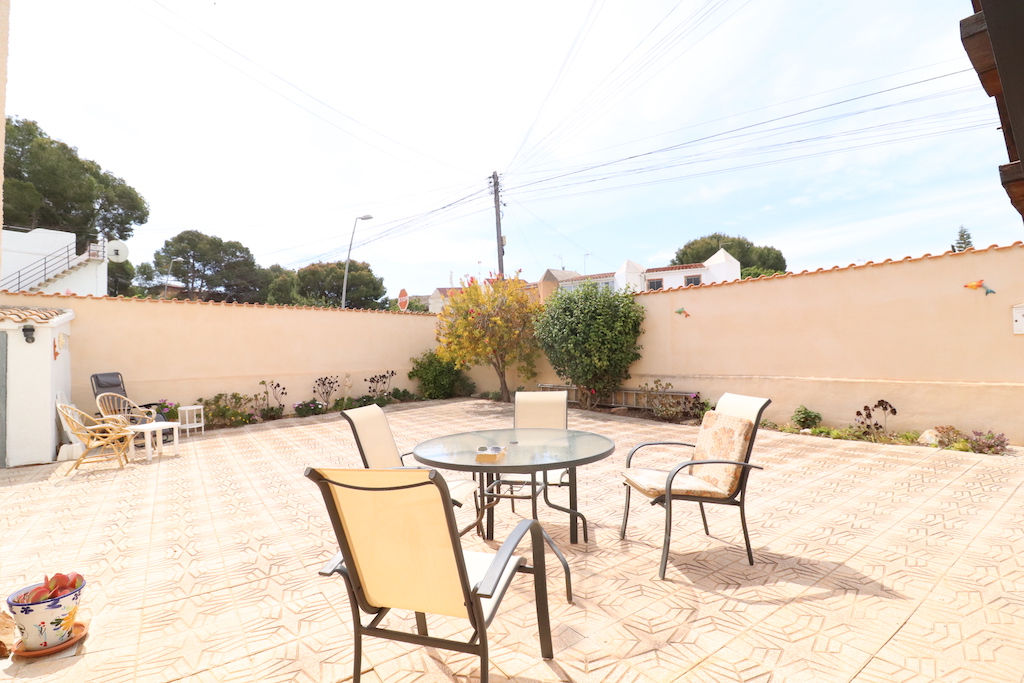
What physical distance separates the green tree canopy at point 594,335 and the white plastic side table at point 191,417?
7118mm

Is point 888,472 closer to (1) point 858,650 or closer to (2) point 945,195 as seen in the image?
(1) point 858,650

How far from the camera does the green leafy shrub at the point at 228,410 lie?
974 centimetres

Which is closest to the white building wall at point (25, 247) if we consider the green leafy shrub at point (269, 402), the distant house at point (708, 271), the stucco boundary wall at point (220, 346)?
the stucco boundary wall at point (220, 346)

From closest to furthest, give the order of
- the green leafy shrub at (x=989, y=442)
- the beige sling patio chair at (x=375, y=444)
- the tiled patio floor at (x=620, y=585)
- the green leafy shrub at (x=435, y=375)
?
the tiled patio floor at (x=620, y=585)
the beige sling patio chair at (x=375, y=444)
the green leafy shrub at (x=989, y=442)
the green leafy shrub at (x=435, y=375)

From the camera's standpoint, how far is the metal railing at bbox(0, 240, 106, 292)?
1781 centimetres

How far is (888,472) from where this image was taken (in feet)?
17.6

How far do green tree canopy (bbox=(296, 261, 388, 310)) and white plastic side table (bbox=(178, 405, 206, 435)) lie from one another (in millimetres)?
26591

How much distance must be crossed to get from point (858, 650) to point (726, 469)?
4.14 ft

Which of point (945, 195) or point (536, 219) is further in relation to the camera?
point (536, 219)

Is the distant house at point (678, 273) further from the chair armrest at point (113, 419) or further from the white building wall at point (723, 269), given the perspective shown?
the chair armrest at point (113, 419)

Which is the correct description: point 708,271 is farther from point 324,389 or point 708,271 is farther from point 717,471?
point 717,471

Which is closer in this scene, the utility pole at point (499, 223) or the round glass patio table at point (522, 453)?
the round glass patio table at point (522, 453)

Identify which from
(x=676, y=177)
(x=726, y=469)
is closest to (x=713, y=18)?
(x=676, y=177)

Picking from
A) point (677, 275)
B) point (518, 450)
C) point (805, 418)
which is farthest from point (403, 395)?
point (677, 275)
